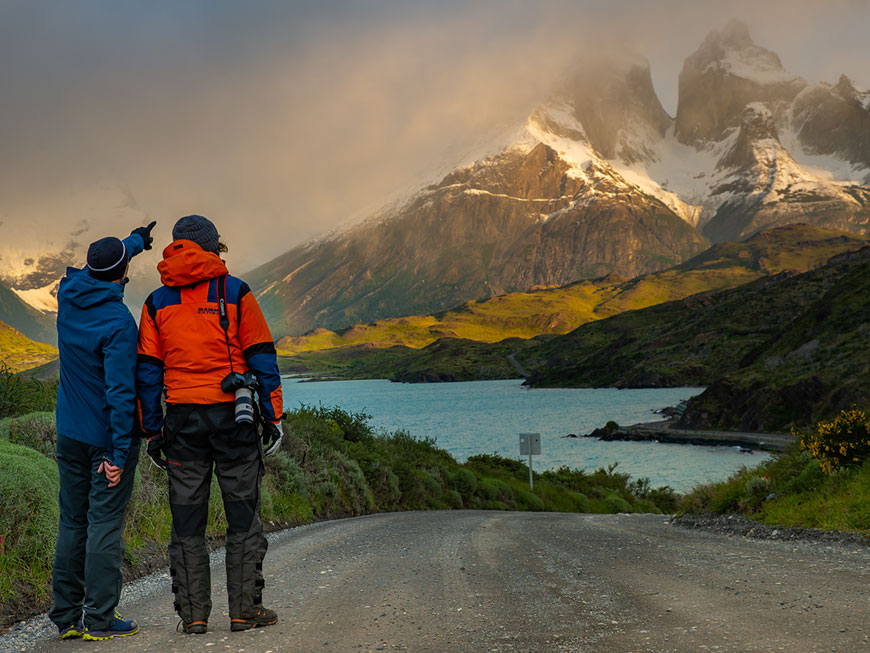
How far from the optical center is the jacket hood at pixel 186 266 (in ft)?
15.7

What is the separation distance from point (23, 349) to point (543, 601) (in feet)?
507

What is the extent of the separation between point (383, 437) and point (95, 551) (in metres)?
20.9

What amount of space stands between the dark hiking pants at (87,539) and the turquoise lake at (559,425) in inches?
735

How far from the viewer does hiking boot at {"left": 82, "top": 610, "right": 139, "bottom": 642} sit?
4684 millimetres

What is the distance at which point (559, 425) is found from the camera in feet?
299

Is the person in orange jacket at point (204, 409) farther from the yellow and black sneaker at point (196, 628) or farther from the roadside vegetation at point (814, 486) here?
the roadside vegetation at point (814, 486)

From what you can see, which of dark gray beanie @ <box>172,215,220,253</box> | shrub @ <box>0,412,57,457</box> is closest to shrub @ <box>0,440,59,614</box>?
shrub @ <box>0,412,57,457</box>

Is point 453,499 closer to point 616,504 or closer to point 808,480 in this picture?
point 616,504

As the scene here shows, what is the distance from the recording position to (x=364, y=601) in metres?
5.55

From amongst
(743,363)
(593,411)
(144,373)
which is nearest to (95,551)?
(144,373)

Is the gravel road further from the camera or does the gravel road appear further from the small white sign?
the small white sign

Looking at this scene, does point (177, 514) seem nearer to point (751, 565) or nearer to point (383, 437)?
point (751, 565)

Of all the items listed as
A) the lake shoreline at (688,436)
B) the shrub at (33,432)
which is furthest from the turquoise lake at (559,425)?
the shrub at (33,432)

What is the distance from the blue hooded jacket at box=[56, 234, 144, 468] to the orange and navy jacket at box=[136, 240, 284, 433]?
0.43 feet
